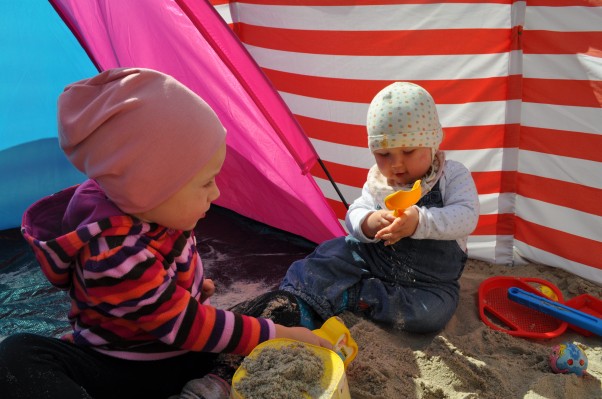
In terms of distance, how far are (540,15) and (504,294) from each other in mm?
735

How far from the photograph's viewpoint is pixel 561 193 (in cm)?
169

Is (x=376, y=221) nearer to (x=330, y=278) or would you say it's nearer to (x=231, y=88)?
(x=330, y=278)

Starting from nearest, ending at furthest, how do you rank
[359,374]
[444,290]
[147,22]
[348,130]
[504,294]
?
[359,374], [444,290], [504,294], [147,22], [348,130]

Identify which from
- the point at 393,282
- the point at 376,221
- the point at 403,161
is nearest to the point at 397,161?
the point at 403,161

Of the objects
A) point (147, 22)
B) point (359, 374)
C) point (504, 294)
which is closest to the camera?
point (359, 374)

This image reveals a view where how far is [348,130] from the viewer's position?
1917 millimetres

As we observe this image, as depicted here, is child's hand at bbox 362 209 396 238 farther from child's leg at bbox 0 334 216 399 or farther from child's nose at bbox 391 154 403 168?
child's leg at bbox 0 334 216 399

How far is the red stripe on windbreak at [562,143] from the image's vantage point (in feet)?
5.23

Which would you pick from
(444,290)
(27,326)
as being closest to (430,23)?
(444,290)

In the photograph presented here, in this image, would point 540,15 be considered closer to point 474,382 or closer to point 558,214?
point 558,214

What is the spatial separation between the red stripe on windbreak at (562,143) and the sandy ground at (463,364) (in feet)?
1.53

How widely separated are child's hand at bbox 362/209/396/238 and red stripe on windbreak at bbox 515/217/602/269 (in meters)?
0.55

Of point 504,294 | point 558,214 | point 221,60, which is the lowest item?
point 504,294

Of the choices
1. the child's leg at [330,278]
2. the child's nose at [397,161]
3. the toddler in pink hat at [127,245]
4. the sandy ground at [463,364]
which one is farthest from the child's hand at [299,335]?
the child's nose at [397,161]
